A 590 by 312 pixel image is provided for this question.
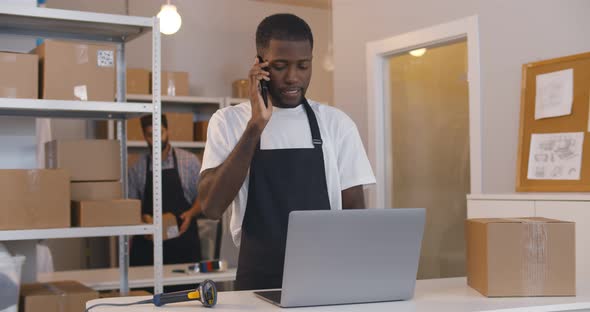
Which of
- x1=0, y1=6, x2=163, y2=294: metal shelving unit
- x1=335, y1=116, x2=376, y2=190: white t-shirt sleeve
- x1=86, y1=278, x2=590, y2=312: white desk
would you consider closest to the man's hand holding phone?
x1=335, y1=116, x2=376, y2=190: white t-shirt sleeve

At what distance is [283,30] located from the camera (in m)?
2.10

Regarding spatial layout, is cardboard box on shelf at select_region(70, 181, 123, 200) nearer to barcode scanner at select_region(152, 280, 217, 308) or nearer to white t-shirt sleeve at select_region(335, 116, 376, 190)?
white t-shirt sleeve at select_region(335, 116, 376, 190)

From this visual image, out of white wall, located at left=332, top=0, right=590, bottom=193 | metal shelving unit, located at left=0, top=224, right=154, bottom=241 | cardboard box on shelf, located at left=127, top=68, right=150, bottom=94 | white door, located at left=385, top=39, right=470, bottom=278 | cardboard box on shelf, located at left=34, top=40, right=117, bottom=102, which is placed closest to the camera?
metal shelving unit, located at left=0, top=224, right=154, bottom=241

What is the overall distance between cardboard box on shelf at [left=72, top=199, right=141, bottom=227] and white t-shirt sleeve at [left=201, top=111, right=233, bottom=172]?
1.27 metres

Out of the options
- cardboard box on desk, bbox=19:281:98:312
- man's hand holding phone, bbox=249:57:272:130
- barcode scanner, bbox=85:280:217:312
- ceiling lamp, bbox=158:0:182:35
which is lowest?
cardboard box on desk, bbox=19:281:98:312

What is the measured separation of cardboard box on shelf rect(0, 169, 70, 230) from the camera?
3033mm

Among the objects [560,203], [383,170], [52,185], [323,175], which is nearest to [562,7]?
[560,203]

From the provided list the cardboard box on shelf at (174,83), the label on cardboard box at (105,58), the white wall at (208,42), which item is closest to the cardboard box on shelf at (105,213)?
the label on cardboard box at (105,58)

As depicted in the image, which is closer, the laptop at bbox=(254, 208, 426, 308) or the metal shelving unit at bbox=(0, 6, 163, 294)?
the laptop at bbox=(254, 208, 426, 308)

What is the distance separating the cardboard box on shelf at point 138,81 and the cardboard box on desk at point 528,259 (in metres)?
4.86

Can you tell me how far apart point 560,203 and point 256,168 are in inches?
57.2

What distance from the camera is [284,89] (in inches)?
83.2

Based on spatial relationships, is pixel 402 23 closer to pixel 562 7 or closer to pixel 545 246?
pixel 562 7

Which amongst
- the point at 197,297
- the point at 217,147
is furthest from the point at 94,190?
the point at 197,297
